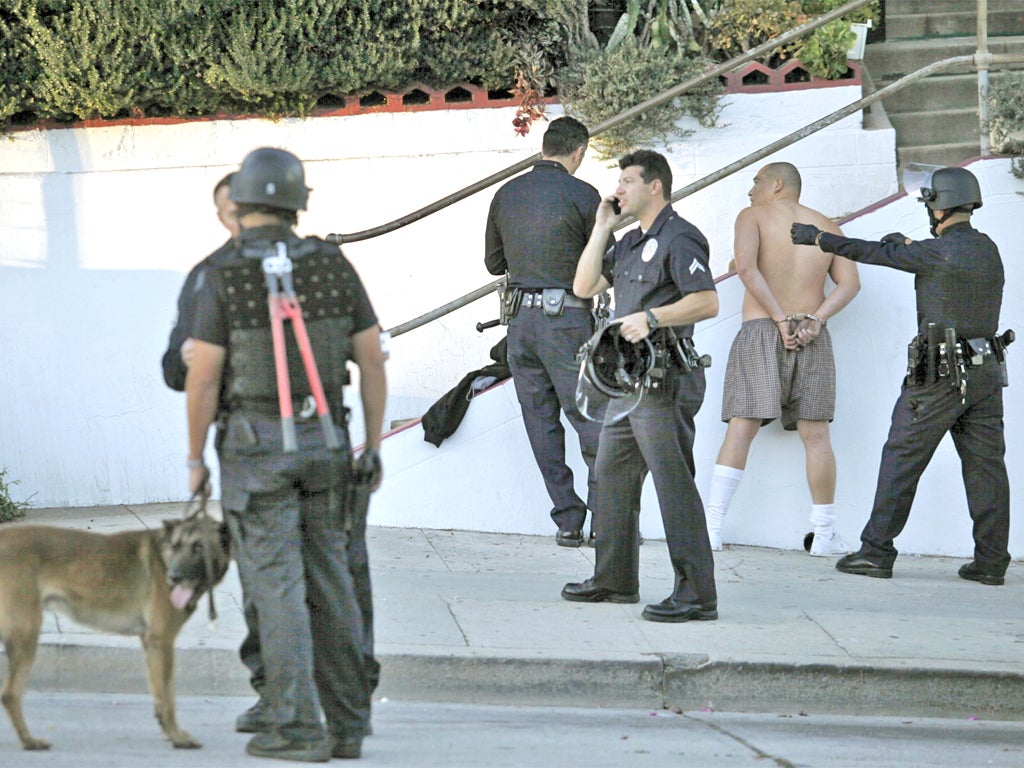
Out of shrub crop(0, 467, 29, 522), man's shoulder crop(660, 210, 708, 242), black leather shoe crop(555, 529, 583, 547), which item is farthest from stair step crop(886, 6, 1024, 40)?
shrub crop(0, 467, 29, 522)

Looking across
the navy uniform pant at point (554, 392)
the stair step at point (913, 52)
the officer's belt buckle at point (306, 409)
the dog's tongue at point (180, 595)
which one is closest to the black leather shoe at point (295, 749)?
the dog's tongue at point (180, 595)

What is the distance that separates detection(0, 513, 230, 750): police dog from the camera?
4.65 metres

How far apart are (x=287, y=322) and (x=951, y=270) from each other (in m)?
4.07

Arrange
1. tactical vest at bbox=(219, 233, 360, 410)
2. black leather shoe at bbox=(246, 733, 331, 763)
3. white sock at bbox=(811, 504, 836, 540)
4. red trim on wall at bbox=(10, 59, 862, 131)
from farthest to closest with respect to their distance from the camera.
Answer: red trim on wall at bbox=(10, 59, 862, 131)
white sock at bbox=(811, 504, 836, 540)
black leather shoe at bbox=(246, 733, 331, 763)
tactical vest at bbox=(219, 233, 360, 410)

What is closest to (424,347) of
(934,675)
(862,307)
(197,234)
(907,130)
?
(197,234)

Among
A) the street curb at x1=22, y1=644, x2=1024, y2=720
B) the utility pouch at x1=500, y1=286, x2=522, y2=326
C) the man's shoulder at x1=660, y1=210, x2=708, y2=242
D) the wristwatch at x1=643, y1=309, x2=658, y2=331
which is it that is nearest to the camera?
the street curb at x1=22, y1=644, x2=1024, y2=720

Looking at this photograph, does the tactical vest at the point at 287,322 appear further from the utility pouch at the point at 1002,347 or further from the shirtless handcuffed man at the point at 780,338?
the utility pouch at the point at 1002,347

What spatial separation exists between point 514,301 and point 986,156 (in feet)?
9.27

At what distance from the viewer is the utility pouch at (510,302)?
788 centimetres

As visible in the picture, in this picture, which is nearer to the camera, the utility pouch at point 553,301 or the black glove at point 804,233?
the black glove at point 804,233

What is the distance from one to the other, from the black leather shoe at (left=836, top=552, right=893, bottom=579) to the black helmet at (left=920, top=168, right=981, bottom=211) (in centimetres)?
180

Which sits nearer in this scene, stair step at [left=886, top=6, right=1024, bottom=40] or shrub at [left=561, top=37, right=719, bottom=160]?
shrub at [left=561, top=37, right=719, bottom=160]

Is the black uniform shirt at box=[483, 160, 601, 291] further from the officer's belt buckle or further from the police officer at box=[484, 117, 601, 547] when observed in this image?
the officer's belt buckle

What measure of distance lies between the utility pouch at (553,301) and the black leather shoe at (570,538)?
3.98 ft
